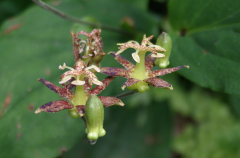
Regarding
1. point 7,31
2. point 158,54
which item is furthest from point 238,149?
point 7,31

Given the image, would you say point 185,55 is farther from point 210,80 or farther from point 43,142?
point 43,142

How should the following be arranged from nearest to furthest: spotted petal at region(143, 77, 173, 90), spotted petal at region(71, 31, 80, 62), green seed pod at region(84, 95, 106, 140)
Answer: green seed pod at region(84, 95, 106, 140) → spotted petal at region(143, 77, 173, 90) → spotted petal at region(71, 31, 80, 62)

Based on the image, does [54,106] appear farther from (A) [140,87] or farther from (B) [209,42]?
(B) [209,42]

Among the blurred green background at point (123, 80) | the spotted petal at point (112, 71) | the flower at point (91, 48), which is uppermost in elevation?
the flower at point (91, 48)

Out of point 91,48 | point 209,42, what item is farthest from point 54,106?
point 209,42

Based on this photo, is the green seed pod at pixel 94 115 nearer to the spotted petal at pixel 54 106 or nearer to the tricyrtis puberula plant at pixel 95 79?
the tricyrtis puberula plant at pixel 95 79

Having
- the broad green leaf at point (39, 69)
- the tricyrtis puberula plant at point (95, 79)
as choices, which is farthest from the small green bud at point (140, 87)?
the broad green leaf at point (39, 69)

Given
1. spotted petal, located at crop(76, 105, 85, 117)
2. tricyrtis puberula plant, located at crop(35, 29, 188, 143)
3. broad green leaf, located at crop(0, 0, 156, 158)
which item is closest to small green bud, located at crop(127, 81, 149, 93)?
tricyrtis puberula plant, located at crop(35, 29, 188, 143)

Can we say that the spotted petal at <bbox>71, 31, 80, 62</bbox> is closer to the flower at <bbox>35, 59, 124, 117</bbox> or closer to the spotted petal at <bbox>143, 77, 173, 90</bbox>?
the flower at <bbox>35, 59, 124, 117</bbox>
